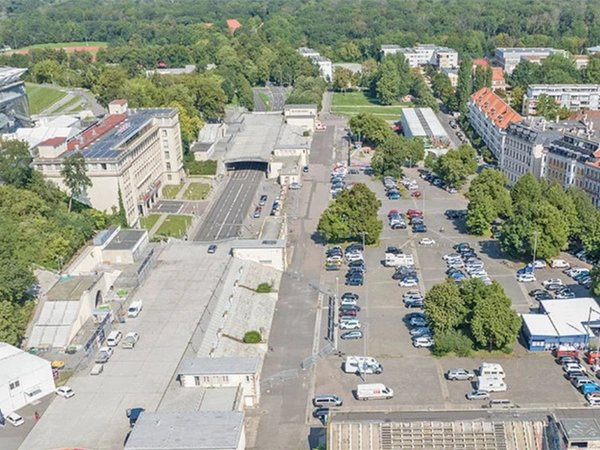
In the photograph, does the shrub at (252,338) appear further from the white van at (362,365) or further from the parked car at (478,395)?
the parked car at (478,395)

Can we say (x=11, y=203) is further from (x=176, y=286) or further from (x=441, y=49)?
(x=441, y=49)

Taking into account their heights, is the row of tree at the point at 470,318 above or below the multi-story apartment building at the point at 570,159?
below

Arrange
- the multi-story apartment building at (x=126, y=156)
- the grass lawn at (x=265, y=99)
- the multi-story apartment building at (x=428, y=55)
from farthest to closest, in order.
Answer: the multi-story apartment building at (x=428, y=55)
the grass lawn at (x=265, y=99)
the multi-story apartment building at (x=126, y=156)

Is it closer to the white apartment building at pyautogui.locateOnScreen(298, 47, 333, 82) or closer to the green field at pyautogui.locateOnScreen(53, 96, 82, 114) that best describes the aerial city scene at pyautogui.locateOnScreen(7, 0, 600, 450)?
the green field at pyautogui.locateOnScreen(53, 96, 82, 114)

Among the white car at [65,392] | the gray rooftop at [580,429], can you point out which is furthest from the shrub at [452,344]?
the white car at [65,392]

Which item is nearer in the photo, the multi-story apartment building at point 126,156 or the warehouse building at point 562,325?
the warehouse building at point 562,325


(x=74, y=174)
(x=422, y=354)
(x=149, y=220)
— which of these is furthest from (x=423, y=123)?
(x=422, y=354)

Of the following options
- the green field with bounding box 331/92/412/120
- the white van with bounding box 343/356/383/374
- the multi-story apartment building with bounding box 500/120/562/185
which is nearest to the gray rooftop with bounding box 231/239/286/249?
the white van with bounding box 343/356/383/374
